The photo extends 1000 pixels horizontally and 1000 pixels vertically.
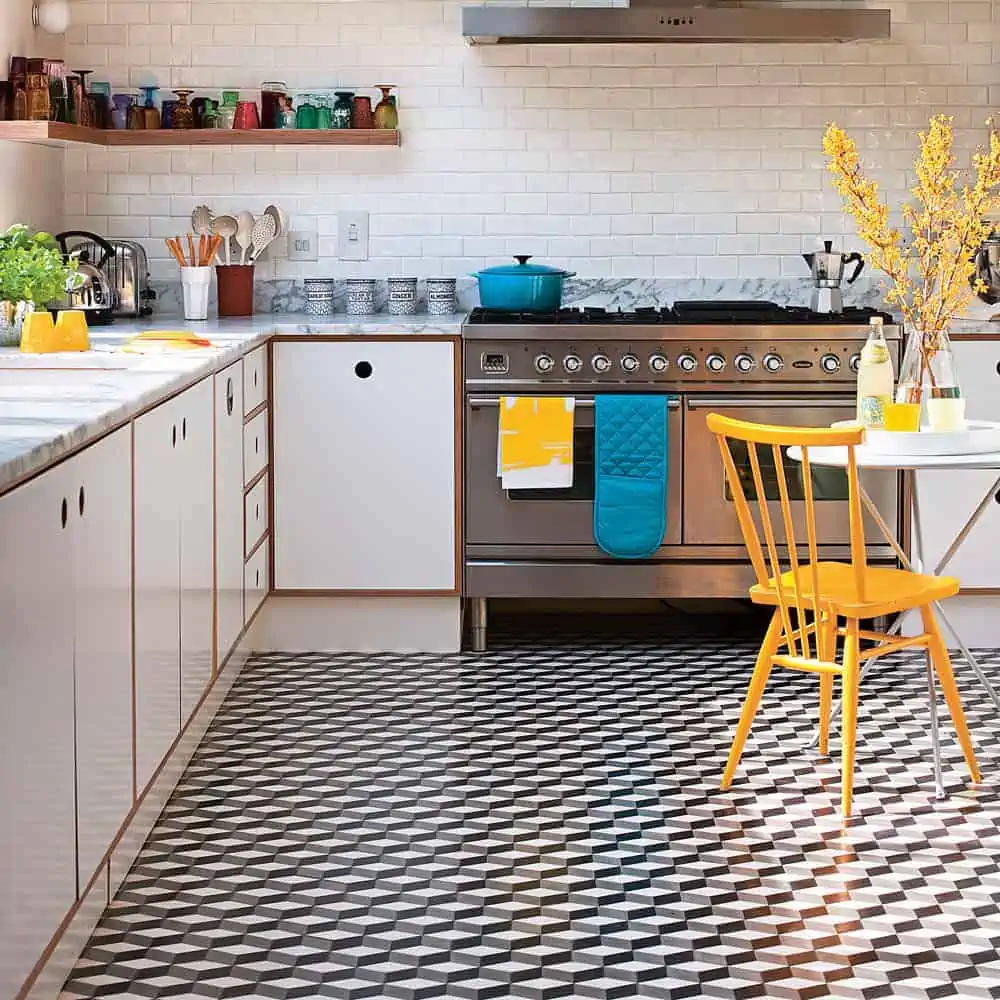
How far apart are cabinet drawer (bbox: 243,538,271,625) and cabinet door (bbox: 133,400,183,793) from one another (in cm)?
110

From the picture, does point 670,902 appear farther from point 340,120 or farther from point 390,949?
point 340,120

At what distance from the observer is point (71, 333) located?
12.8 ft

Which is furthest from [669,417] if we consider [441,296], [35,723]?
[35,723]

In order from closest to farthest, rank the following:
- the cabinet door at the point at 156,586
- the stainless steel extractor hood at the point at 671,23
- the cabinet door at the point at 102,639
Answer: the cabinet door at the point at 102,639 → the cabinet door at the point at 156,586 → the stainless steel extractor hood at the point at 671,23

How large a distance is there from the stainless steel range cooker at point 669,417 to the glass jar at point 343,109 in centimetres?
98

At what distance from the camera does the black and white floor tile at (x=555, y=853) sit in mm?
2738

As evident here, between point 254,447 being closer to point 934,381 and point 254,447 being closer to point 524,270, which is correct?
point 524,270

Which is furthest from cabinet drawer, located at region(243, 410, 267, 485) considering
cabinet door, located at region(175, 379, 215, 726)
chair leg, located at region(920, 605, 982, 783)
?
chair leg, located at region(920, 605, 982, 783)

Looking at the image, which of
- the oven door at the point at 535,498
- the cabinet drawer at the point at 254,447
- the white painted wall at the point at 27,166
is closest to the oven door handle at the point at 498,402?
the oven door at the point at 535,498

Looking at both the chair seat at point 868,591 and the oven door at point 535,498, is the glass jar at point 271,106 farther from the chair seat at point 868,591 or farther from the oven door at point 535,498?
the chair seat at point 868,591

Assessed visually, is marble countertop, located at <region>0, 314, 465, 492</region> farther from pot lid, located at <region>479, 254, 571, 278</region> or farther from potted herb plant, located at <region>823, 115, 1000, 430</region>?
potted herb plant, located at <region>823, 115, 1000, 430</region>

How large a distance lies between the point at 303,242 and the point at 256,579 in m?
1.42

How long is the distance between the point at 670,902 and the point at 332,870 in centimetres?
67

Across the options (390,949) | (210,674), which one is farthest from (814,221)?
(390,949)
